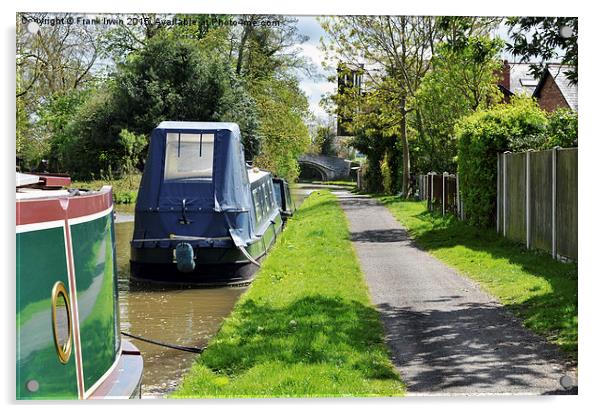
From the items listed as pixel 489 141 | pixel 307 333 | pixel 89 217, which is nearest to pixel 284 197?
pixel 307 333

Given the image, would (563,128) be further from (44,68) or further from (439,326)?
(44,68)

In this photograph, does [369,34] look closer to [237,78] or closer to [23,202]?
[237,78]

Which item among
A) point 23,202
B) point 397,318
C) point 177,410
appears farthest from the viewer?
point 397,318

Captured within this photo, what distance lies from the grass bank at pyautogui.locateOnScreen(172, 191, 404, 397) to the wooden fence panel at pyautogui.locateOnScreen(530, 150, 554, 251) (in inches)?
78.6

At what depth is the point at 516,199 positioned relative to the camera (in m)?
8.91

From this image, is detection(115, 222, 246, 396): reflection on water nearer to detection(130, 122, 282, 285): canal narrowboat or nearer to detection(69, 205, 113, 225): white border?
detection(130, 122, 282, 285): canal narrowboat

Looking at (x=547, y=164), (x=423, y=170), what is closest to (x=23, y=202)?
(x=423, y=170)

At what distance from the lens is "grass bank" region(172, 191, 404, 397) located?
5.36 metres

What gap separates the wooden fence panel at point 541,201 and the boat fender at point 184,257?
328cm

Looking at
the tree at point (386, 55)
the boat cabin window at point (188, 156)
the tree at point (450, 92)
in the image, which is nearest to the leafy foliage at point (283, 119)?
the tree at point (386, 55)

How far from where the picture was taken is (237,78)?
6086 millimetres

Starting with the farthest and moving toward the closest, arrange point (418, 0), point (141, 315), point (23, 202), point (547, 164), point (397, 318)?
point (547, 164) < point (141, 315) < point (397, 318) < point (418, 0) < point (23, 202)

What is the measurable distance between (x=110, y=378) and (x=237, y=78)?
7.24ft

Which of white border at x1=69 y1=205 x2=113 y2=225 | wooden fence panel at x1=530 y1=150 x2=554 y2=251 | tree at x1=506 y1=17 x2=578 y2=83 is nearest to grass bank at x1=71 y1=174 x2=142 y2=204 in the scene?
white border at x1=69 y1=205 x2=113 y2=225
